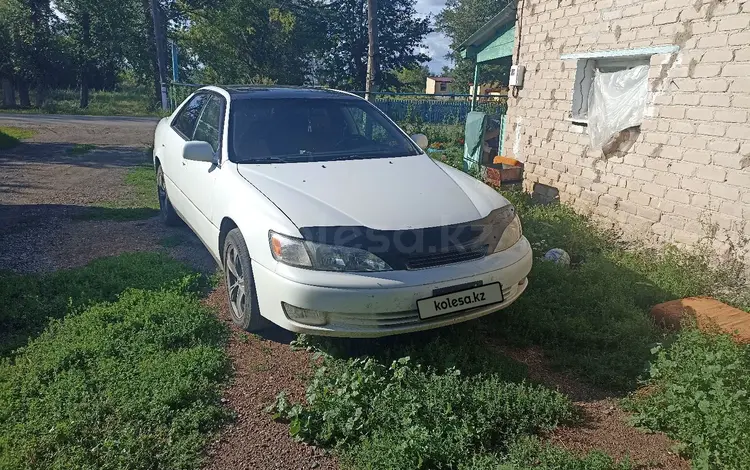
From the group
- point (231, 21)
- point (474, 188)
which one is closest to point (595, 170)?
point (474, 188)

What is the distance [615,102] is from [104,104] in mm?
28372

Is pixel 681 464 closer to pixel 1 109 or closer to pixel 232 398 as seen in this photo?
pixel 232 398

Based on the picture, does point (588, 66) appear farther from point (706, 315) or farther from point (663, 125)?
point (706, 315)

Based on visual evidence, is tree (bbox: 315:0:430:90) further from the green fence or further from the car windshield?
the car windshield

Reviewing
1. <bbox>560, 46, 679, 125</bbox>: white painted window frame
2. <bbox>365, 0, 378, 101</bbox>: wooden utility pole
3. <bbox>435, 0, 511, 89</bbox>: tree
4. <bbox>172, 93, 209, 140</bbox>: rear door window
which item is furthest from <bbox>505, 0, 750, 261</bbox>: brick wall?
<bbox>435, 0, 511, 89</bbox>: tree

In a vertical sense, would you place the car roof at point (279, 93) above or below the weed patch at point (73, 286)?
above

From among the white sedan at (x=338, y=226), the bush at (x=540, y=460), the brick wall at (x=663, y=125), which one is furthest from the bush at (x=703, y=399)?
the brick wall at (x=663, y=125)

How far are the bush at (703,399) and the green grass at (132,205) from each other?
5375mm

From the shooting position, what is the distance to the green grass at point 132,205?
19.3 ft

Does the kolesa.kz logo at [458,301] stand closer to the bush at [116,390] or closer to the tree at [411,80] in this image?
the bush at [116,390]

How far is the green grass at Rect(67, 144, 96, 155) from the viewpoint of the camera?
34.4 feet

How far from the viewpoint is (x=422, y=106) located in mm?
16594

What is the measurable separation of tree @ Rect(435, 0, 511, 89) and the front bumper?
123 ft

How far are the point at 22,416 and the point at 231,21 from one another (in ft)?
98.1
